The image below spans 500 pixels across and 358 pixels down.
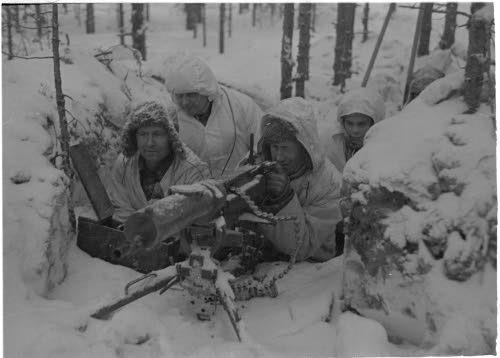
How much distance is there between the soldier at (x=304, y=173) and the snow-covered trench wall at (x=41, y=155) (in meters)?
1.28

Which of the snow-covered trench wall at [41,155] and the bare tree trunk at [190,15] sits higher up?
the bare tree trunk at [190,15]

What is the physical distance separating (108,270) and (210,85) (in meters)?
2.22

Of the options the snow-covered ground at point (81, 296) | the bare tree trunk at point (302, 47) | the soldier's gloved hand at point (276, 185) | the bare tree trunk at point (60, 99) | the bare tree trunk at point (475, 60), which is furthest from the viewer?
the bare tree trunk at point (302, 47)

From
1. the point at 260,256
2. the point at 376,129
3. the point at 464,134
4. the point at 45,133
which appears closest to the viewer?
the point at 464,134

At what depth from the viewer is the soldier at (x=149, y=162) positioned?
10.5ft

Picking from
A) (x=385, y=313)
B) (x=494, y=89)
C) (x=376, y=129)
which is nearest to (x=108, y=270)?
(x=385, y=313)

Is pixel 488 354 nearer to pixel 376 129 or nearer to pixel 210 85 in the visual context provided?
pixel 376 129

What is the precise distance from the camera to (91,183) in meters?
3.02

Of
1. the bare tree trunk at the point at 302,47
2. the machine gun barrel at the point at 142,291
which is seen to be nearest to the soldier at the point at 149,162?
the machine gun barrel at the point at 142,291

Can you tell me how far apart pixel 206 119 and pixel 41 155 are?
1700 millimetres

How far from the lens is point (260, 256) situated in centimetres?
319

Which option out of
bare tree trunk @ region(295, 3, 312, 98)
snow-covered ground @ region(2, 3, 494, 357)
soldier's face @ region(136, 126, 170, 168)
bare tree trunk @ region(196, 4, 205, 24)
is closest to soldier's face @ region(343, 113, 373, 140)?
snow-covered ground @ region(2, 3, 494, 357)

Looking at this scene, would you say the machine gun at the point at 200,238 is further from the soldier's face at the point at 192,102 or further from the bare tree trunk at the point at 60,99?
the soldier's face at the point at 192,102

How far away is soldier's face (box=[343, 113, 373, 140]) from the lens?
4.33 m
